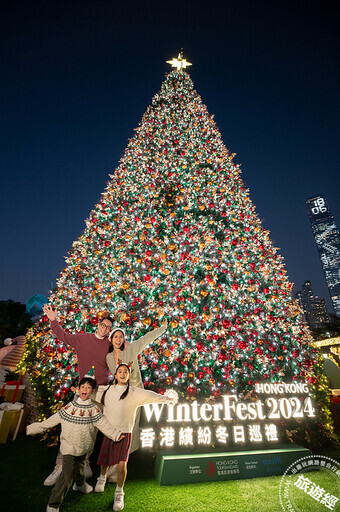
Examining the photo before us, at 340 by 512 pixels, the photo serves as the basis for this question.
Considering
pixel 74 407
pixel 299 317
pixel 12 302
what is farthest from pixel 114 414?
pixel 12 302

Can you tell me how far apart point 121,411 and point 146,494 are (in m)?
1.09

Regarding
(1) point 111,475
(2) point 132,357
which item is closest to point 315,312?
(2) point 132,357

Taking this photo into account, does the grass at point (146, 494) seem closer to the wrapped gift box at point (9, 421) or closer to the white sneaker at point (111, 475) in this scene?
the white sneaker at point (111, 475)

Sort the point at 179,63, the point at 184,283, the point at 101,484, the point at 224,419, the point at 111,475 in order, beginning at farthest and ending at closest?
1. the point at 179,63
2. the point at 184,283
3. the point at 224,419
4. the point at 111,475
5. the point at 101,484

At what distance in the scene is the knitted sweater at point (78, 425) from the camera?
250 centimetres

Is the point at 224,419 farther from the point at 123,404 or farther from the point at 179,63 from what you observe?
the point at 179,63

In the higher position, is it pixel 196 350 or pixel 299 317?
pixel 299 317

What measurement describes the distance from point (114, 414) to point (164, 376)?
1.49m

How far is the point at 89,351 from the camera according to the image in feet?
11.0

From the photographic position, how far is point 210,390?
4.20 m

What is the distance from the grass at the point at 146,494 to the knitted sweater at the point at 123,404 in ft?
2.52

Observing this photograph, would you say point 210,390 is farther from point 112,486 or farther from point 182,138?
point 182,138

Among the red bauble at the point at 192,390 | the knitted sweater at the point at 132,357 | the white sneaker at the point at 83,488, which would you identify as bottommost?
the white sneaker at the point at 83,488

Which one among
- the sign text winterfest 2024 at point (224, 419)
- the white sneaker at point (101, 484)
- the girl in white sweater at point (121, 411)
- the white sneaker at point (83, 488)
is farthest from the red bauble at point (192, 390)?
the white sneaker at point (83, 488)
